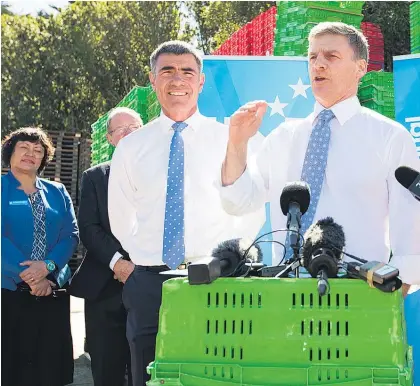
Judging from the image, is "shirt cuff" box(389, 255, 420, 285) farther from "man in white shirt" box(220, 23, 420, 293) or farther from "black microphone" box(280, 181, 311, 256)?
"black microphone" box(280, 181, 311, 256)

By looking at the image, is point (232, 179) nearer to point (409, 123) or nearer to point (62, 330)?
point (409, 123)

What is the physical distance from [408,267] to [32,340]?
10.5ft

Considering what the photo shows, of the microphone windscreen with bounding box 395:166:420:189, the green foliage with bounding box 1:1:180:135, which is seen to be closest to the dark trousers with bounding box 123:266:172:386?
the microphone windscreen with bounding box 395:166:420:189

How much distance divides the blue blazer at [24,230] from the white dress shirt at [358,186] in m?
2.58

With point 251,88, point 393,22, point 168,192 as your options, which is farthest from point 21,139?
point 393,22

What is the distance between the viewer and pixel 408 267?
2297 millimetres

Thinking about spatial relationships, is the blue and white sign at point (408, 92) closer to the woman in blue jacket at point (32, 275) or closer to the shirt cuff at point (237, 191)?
the shirt cuff at point (237, 191)

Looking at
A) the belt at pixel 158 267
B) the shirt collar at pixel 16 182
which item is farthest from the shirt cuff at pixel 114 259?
the shirt collar at pixel 16 182

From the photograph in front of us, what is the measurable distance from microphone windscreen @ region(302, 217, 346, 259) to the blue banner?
2.57m

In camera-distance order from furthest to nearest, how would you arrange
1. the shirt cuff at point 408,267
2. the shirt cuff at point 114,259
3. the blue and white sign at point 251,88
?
the blue and white sign at point 251,88 < the shirt cuff at point 114,259 < the shirt cuff at point 408,267

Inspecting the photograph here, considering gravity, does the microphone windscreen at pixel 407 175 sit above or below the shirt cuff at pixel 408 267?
above

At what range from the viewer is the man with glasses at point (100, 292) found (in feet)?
14.5

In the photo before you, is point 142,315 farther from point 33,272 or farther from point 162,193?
point 33,272

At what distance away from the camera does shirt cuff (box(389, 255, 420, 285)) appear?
7.45 ft
